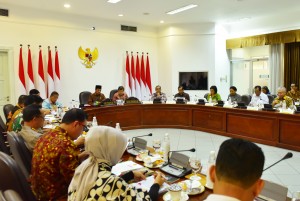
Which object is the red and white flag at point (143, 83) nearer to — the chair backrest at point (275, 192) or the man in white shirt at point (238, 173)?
the chair backrest at point (275, 192)

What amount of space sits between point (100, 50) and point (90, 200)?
7.12 metres

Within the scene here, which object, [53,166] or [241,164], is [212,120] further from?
[241,164]

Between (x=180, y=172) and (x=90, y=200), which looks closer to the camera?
(x=90, y=200)

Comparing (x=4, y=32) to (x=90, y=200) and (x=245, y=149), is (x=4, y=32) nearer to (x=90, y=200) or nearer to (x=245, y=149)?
(x=90, y=200)

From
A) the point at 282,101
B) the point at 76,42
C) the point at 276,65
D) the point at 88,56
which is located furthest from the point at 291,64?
the point at 76,42

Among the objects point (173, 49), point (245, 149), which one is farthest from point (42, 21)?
point (245, 149)

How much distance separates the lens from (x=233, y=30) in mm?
9078

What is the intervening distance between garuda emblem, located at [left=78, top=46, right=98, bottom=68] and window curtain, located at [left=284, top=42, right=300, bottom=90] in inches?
238

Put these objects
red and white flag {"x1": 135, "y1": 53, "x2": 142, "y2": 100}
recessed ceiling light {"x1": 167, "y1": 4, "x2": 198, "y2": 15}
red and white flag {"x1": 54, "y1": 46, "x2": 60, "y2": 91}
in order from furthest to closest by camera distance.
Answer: red and white flag {"x1": 135, "y1": 53, "x2": 142, "y2": 100} < red and white flag {"x1": 54, "y1": 46, "x2": 60, "y2": 91} < recessed ceiling light {"x1": 167, "y1": 4, "x2": 198, "y2": 15}

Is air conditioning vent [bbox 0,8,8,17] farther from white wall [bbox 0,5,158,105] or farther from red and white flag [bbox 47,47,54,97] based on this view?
red and white flag [bbox 47,47,54,97]

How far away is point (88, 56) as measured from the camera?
25.4 ft

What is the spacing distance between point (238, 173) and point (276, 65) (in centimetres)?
819

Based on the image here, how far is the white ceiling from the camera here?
6199mm

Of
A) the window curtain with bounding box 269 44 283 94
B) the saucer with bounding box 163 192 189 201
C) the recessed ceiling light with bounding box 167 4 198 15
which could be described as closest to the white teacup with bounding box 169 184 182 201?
the saucer with bounding box 163 192 189 201
